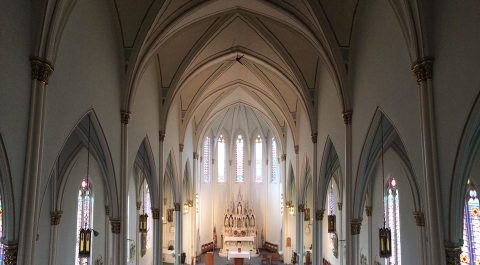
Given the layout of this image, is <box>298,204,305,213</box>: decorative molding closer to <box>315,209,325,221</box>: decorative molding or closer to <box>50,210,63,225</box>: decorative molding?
<box>315,209,325,221</box>: decorative molding

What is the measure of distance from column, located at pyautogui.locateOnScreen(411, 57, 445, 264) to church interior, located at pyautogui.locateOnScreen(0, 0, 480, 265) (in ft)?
0.10

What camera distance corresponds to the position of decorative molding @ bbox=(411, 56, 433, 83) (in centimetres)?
1080

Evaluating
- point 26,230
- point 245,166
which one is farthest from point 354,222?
point 245,166

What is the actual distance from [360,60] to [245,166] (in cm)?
2836

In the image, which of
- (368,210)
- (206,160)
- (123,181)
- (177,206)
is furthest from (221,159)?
(123,181)

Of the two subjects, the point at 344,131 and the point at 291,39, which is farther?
the point at 291,39

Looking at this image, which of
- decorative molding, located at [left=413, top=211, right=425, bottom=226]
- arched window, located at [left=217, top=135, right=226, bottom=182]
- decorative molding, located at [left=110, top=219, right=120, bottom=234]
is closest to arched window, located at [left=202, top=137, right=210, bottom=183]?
arched window, located at [left=217, top=135, right=226, bottom=182]

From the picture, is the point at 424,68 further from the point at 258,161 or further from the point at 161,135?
the point at 258,161

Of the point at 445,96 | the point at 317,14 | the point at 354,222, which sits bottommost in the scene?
the point at 354,222

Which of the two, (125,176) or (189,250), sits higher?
(125,176)

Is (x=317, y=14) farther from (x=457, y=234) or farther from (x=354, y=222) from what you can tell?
(x=457, y=234)

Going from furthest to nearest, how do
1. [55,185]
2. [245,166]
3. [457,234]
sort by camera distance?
1. [245,166]
2. [55,185]
3. [457,234]

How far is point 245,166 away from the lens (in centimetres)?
4416

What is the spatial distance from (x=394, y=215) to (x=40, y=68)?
16344 millimetres
